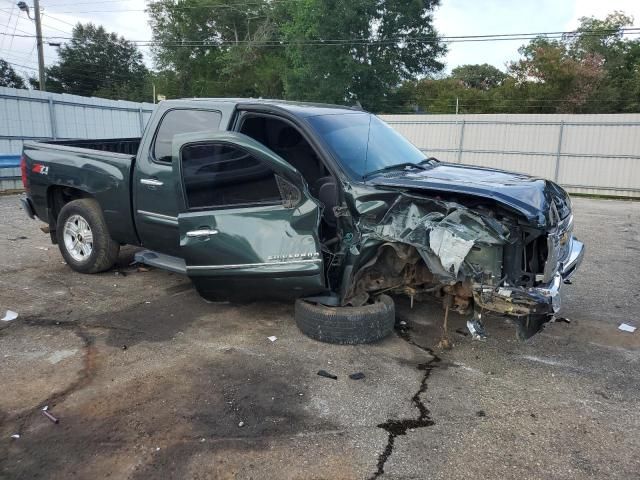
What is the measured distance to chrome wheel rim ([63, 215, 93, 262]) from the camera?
607 centimetres

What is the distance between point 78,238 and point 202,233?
8.13 ft

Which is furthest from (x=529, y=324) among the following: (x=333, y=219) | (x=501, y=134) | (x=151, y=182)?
(x=501, y=134)

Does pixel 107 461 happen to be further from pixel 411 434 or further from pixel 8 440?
pixel 411 434

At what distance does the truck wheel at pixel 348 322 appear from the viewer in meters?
4.34

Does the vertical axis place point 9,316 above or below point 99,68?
below

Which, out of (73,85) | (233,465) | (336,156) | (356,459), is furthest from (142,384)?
(73,85)

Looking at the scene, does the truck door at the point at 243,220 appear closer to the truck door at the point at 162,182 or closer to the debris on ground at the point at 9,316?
the truck door at the point at 162,182

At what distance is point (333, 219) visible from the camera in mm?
4414

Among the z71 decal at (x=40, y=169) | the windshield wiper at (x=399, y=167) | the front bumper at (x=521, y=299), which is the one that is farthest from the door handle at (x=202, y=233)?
the z71 decal at (x=40, y=169)

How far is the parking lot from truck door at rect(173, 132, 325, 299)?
55 centimetres

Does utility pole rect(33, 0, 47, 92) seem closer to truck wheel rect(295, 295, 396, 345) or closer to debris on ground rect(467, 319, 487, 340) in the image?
truck wheel rect(295, 295, 396, 345)

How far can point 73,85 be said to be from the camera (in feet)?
191

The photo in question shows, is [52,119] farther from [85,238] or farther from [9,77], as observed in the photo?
[9,77]

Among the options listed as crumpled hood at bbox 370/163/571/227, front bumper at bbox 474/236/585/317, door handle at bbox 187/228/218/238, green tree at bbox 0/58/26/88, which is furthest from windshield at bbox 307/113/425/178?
green tree at bbox 0/58/26/88
